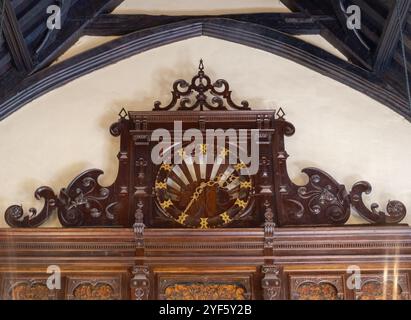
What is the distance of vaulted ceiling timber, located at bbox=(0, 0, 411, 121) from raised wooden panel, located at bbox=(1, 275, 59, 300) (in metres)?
1.56

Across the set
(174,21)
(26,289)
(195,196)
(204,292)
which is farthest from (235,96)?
(26,289)

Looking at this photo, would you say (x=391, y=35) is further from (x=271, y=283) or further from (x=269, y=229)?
(x=271, y=283)

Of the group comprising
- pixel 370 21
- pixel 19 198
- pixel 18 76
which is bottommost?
pixel 19 198

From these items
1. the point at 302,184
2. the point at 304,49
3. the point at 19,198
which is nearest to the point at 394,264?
the point at 302,184

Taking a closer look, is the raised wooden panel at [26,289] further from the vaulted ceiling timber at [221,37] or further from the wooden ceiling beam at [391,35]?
the wooden ceiling beam at [391,35]

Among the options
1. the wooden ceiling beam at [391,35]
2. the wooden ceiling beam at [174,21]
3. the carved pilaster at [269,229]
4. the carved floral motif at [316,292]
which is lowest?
the carved floral motif at [316,292]

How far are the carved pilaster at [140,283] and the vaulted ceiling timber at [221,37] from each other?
192 cm

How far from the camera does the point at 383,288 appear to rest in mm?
5504

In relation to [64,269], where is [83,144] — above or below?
above

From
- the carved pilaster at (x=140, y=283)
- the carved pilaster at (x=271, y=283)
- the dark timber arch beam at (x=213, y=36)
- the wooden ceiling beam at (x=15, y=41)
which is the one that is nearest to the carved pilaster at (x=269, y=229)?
the carved pilaster at (x=271, y=283)

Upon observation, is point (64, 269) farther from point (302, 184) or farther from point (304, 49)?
point (304, 49)

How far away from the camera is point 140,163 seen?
5.98 meters

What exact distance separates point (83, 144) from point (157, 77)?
0.95 m

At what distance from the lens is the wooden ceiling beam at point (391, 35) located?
564 cm
